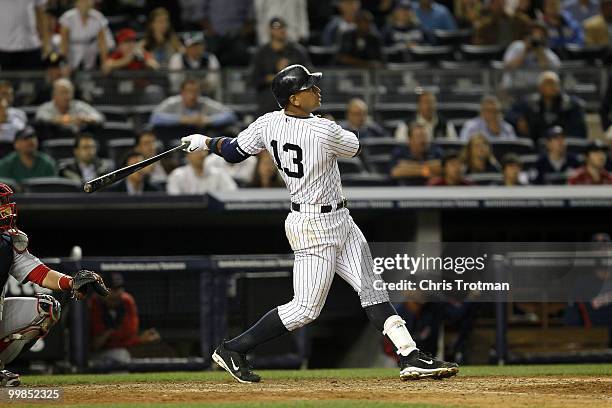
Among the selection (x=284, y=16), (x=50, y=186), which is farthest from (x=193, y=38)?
(x=50, y=186)

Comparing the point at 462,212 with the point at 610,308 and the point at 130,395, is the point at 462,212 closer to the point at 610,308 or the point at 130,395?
the point at 610,308

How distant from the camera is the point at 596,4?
54.6ft

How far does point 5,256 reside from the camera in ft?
24.4

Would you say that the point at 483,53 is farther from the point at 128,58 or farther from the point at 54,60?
the point at 54,60

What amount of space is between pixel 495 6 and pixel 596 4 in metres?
1.69

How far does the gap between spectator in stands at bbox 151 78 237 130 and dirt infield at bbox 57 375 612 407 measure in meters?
4.96

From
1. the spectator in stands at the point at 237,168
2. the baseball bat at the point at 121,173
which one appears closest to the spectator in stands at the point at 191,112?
the spectator in stands at the point at 237,168

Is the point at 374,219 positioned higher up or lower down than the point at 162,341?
higher up

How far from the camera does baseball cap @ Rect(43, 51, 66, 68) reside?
13445mm

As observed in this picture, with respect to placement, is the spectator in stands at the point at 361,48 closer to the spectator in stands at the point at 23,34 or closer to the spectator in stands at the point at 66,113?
the spectator in stands at the point at 66,113

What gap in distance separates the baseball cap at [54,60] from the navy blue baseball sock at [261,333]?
6540mm

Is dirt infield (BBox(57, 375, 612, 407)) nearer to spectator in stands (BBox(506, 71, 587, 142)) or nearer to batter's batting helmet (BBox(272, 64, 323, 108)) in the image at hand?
batter's batting helmet (BBox(272, 64, 323, 108))

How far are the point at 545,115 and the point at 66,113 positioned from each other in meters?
4.83

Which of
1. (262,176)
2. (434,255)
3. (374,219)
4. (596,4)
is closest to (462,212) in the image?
(374,219)
